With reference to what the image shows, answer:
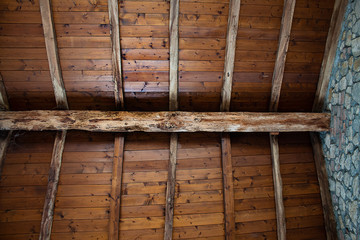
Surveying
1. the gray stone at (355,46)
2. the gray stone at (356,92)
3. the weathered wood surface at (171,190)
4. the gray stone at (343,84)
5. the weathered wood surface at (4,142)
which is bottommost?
the weathered wood surface at (171,190)

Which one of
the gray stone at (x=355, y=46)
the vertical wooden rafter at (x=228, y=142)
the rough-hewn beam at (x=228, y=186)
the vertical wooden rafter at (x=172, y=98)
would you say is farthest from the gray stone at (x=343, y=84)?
the vertical wooden rafter at (x=172, y=98)

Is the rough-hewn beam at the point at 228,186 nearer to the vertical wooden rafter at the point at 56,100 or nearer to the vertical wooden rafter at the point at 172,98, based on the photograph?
the vertical wooden rafter at the point at 172,98

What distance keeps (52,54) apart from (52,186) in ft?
4.96

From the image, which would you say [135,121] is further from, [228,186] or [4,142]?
[4,142]

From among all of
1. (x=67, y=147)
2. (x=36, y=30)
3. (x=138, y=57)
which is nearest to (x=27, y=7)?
(x=36, y=30)

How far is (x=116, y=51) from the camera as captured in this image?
2264mm

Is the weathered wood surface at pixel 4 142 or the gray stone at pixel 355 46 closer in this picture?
the gray stone at pixel 355 46

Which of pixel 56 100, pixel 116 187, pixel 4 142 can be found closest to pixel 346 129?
pixel 116 187

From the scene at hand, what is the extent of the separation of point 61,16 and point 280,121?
272 centimetres

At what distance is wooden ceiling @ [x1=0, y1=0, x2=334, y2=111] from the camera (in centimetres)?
223

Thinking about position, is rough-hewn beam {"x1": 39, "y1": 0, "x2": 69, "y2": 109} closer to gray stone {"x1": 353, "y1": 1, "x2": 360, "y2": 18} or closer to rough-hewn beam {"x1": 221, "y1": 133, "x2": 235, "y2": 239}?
rough-hewn beam {"x1": 221, "y1": 133, "x2": 235, "y2": 239}

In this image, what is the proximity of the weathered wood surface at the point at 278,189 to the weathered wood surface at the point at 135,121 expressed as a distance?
347 mm

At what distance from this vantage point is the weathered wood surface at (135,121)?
216 centimetres

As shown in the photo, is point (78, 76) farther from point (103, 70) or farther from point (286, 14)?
point (286, 14)
